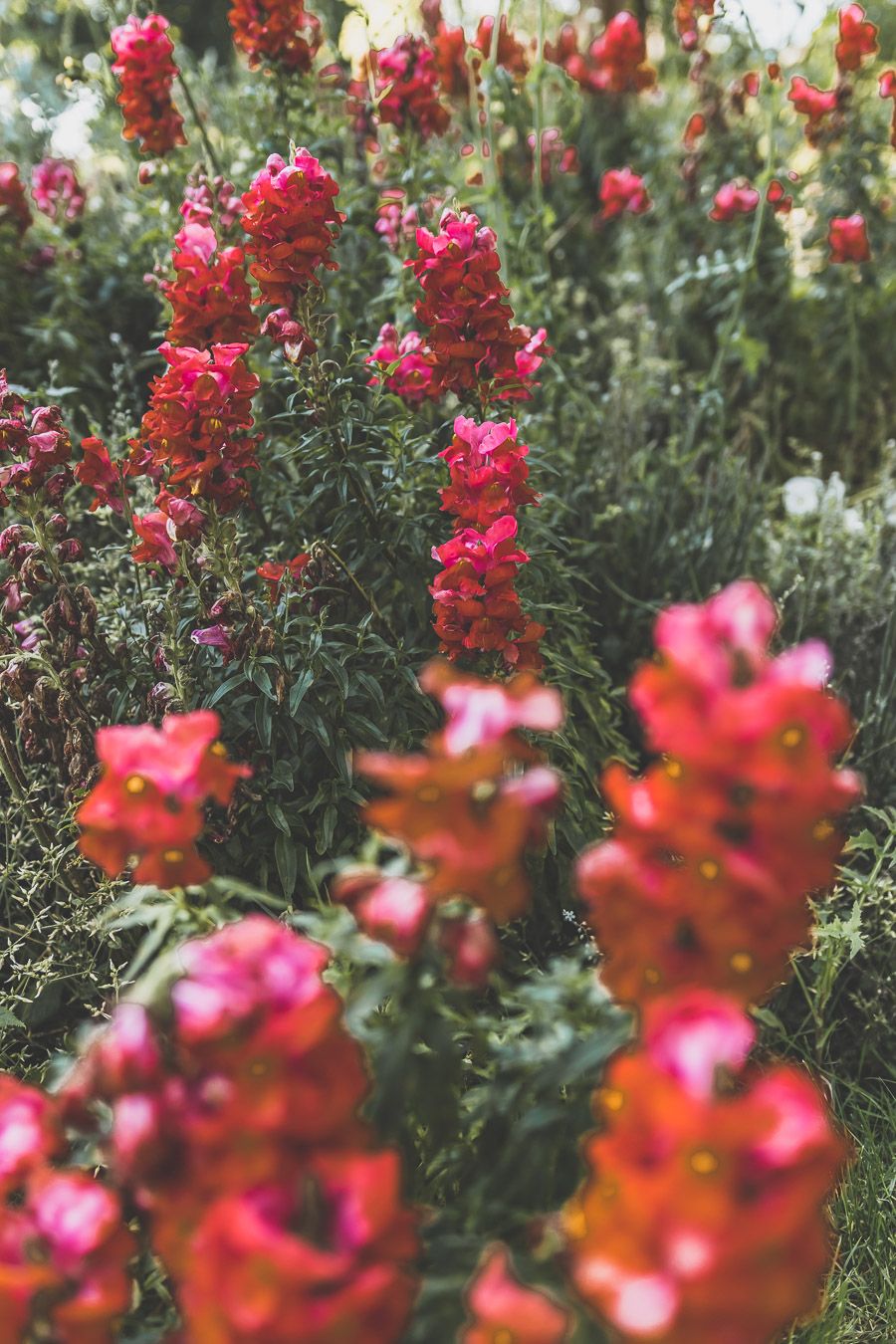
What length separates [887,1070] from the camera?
6.71 ft

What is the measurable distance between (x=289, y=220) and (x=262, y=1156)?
4.78ft

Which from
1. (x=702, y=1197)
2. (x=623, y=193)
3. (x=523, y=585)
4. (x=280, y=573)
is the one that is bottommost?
(x=523, y=585)

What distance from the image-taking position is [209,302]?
184 centimetres

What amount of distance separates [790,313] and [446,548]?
2671 millimetres

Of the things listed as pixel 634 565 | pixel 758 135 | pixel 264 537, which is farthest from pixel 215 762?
pixel 758 135

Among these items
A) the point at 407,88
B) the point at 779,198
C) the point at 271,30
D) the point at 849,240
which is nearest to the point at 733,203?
the point at 779,198

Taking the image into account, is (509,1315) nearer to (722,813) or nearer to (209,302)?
(722,813)

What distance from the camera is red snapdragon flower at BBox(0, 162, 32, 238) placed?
308 centimetres

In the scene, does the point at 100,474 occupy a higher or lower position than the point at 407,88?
lower

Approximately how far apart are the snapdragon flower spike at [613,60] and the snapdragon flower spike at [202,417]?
2.87m

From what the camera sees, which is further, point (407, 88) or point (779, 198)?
point (779, 198)

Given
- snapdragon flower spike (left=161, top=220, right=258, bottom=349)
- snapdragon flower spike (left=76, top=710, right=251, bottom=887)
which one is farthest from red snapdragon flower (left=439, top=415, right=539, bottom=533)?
snapdragon flower spike (left=76, top=710, right=251, bottom=887)

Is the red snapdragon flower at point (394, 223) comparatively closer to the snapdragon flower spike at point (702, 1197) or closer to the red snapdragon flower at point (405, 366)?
the red snapdragon flower at point (405, 366)

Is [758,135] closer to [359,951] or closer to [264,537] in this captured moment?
[264,537]
